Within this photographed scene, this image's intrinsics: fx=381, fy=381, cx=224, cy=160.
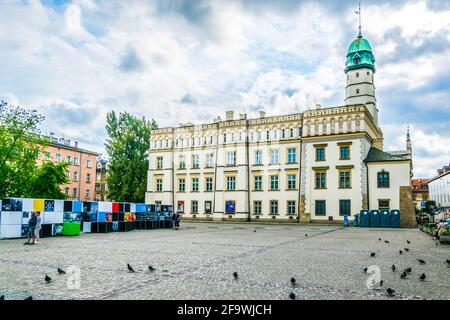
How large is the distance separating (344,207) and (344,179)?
11.1 feet

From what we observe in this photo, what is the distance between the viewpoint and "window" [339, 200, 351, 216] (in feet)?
148

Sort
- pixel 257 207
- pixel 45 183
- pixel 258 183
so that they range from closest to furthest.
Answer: pixel 45 183 < pixel 257 207 < pixel 258 183

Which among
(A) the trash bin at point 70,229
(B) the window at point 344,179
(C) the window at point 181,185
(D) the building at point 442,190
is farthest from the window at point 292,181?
(D) the building at point 442,190

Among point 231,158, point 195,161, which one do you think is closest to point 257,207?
point 231,158

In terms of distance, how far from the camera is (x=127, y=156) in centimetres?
6062

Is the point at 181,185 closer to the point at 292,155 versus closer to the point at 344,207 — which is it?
the point at 292,155

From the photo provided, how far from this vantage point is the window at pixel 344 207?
45156 millimetres

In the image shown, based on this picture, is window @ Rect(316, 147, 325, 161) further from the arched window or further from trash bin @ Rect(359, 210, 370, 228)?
trash bin @ Rect(359, 210, 370, 228)

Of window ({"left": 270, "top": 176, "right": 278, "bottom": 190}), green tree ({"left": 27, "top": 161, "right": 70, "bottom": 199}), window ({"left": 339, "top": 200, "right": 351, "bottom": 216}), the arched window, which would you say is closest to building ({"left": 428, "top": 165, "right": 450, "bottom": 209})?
the arched window

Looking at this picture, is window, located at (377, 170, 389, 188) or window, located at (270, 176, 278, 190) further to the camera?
window, located at (270, 176, 278, 190)

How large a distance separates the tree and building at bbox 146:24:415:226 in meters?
1.62
